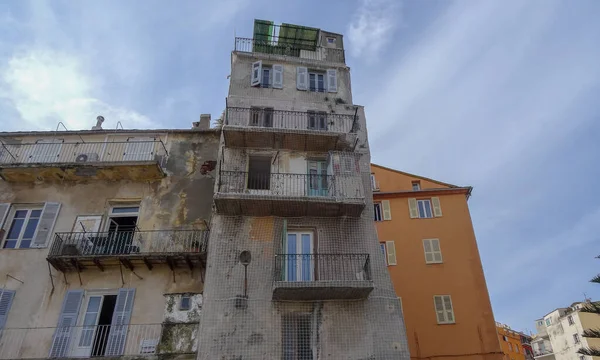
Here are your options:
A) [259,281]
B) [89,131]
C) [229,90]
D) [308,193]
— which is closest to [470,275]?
[308,193]

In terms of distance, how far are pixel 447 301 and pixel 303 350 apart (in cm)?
1374

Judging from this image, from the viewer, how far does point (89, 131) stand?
59.0 feet

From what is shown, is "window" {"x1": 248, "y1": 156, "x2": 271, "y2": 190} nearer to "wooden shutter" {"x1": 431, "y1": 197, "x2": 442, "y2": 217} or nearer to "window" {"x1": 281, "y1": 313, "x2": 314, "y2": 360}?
"window" {"x1": 281, "y1": 313, "x2": 314, "y2": 360}

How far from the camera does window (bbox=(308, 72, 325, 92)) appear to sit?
18928 mm

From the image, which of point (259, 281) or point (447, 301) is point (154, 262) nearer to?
point (259, 281)

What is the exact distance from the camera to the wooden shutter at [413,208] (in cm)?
2668

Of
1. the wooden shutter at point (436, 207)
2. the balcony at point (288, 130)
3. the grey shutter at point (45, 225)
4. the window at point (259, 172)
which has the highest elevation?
the wooden shutter at point (436, 207)

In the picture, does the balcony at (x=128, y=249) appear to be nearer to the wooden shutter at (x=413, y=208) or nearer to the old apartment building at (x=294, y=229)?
the old apartment building at (x=294, y=229)

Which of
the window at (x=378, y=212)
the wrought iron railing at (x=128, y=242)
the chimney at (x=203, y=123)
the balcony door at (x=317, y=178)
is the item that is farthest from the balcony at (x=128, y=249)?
the window at (x=378, y=212)

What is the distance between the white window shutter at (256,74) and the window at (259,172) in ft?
12.5

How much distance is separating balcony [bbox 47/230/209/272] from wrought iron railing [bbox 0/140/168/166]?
11.1ft

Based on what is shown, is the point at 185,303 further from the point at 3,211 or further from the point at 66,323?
the point at 3,211

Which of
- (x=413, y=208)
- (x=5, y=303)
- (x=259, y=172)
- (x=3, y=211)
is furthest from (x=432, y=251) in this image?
(x=3, y=211)

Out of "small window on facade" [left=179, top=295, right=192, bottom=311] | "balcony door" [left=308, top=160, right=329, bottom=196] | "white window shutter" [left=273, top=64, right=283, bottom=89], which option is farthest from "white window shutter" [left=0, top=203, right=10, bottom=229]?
"white window shutter" [left=273, top=64, right=283, bottom=89]
